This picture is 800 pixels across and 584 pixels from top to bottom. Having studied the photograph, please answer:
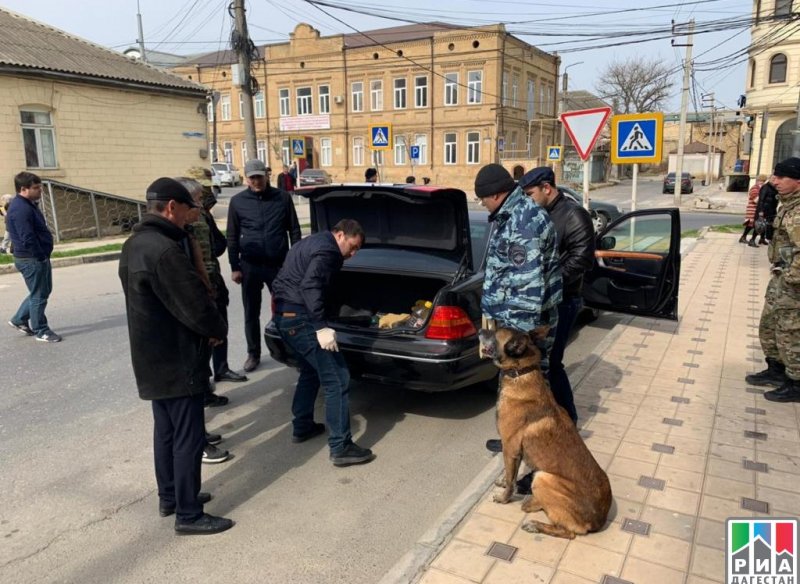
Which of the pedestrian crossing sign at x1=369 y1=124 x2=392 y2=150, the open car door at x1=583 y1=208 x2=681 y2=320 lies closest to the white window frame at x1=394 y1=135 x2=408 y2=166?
the pedestrian crossing sign at x1=369 y1=124 x2=392 y2=150

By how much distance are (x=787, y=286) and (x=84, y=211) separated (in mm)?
16861

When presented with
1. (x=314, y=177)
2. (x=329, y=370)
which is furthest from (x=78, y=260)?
(x=314, y=177)

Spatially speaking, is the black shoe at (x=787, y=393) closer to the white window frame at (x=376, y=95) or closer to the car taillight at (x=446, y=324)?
the car taillight at (x=446, y=324)

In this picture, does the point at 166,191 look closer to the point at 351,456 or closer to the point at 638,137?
the point at 351,456

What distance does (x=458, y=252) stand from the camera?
5.02 m

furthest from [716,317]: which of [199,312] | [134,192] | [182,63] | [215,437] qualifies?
[182,63]

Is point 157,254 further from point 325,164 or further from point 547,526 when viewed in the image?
point 325,164

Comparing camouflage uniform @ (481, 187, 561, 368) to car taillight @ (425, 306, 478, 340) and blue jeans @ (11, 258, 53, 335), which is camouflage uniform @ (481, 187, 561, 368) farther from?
blue jeans @ (11, 258, 53, 335)

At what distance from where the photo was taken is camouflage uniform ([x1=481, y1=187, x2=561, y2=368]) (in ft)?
11.1

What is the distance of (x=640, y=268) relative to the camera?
261 inches


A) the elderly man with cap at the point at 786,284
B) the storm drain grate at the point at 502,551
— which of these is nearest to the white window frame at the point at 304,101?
the elderly man with cap at the point at 786,284

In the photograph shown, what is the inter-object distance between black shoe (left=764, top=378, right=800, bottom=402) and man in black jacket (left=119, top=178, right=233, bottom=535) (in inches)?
170

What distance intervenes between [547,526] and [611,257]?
4527 millimetres

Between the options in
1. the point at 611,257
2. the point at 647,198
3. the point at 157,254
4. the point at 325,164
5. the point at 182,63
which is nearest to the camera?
the point at 157,254
